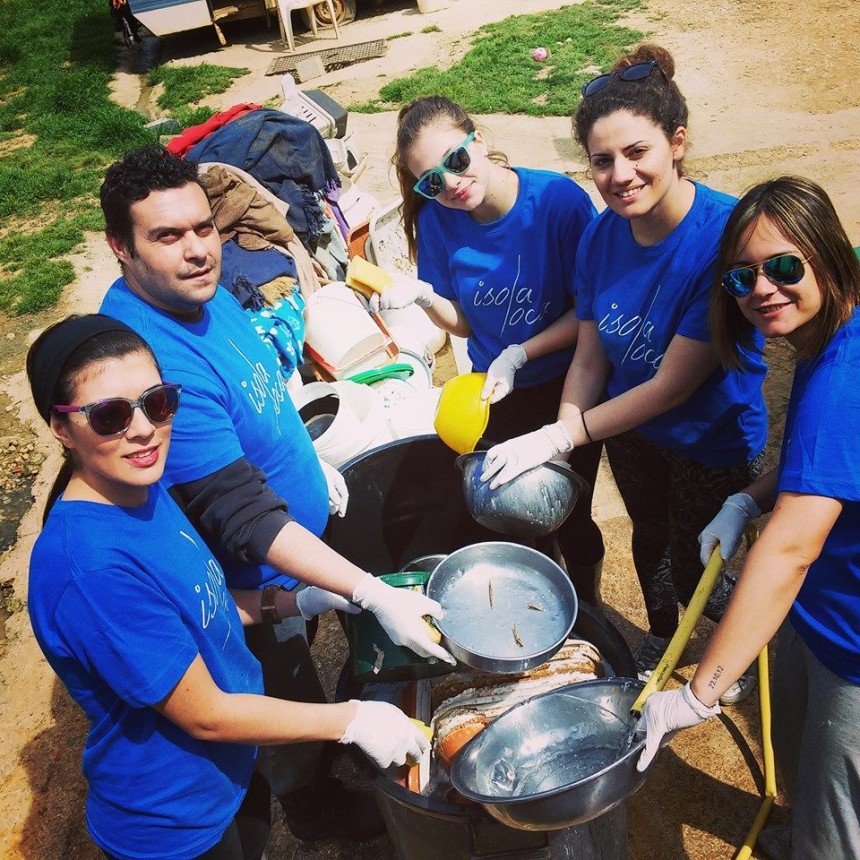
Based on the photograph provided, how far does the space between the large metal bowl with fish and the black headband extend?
1.04 m

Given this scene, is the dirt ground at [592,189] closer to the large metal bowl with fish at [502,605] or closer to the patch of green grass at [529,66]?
the patch of green grass at [529,66]

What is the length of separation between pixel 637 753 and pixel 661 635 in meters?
1.43

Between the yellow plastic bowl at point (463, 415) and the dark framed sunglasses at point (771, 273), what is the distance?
39.5 inches

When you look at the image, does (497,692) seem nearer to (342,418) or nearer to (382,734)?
(382,734)

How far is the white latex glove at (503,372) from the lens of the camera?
8.37 ft

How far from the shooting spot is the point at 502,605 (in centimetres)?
205

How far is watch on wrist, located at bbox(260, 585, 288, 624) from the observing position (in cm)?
219

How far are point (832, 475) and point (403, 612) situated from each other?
1.00 metres

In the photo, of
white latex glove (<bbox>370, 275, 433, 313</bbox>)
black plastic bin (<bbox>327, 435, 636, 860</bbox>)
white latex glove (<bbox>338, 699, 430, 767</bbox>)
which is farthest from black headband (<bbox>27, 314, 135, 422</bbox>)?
white latex glove (<bbox>370, 275, 433, 313</bbox>)

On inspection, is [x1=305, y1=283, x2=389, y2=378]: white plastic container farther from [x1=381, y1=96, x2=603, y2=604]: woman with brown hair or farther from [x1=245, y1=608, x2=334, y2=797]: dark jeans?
[x1=245, y1=608, x2=334, y2=797]: dark jeans

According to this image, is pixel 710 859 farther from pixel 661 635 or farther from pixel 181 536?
pixel 181 536

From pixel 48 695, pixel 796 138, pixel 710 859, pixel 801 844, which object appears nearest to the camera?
pixel 801 844

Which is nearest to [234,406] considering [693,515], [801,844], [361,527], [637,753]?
[361,527]

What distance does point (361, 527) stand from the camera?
2859 mm
